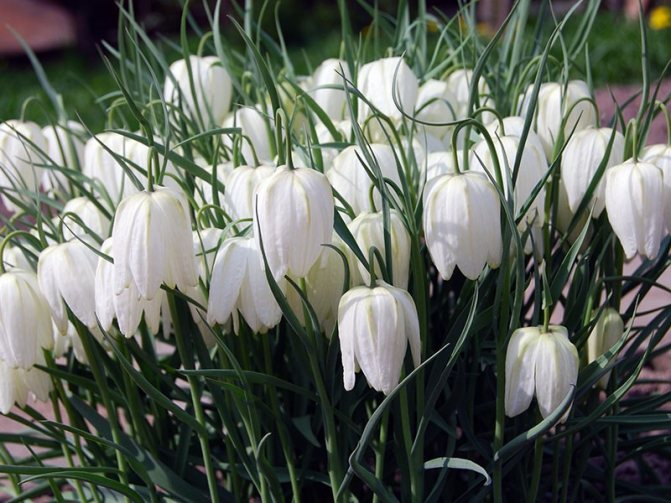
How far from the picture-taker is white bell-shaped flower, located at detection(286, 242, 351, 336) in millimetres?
1084

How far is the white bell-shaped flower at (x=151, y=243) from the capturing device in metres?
1.00

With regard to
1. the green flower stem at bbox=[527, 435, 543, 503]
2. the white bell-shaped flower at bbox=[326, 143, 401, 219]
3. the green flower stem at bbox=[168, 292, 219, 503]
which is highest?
the white bell-shaped flower at bbox=[326, 143, 401, 219]

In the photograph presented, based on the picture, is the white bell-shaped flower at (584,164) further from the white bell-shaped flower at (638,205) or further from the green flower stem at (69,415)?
the green flower stem at (69,415)

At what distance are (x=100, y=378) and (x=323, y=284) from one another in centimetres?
32

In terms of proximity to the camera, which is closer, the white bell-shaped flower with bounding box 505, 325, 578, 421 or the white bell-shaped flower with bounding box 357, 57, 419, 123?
the white bell-shaped flower with bounding box 505, 325, 578, 421

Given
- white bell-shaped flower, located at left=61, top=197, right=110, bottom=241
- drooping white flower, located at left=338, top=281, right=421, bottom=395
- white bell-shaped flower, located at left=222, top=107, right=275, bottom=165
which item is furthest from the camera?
white bell-shaped flower, located at left=222, top=107, right=275, bottom=165

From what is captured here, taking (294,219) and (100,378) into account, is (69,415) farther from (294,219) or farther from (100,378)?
(294,219)

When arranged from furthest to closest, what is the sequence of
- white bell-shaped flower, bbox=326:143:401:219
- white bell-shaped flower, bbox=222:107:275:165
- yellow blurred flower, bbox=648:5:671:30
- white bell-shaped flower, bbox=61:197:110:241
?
yellow blurred flower, bbox=648:5:671:30
white bell-shaped flower, bbox=222:107:275:165
white bell-shaped flower, bbox=61:197:110:241
white bell-shaped flower, bbox=326:143:401:219

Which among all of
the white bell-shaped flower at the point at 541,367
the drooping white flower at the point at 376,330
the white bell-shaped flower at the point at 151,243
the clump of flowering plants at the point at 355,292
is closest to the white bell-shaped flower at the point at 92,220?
the clump of flowering plants at the point at 355,292

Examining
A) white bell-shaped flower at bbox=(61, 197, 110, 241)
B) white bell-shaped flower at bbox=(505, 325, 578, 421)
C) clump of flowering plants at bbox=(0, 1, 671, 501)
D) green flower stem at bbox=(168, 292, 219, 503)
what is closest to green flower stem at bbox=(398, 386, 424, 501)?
clump of flowering plants at bbox=(0, 1, 671, 501)

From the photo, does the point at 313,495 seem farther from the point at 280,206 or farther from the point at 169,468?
the point at 280,206

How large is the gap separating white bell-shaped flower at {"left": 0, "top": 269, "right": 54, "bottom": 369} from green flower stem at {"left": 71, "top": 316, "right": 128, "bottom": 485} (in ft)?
0.16

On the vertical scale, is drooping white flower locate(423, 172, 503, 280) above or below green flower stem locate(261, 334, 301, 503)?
above

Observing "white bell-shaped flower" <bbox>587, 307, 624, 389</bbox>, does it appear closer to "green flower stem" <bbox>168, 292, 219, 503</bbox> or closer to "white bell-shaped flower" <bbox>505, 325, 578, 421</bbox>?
"white bell-shaped flower" <bbox>505, 325, 578, 421</bbox>
